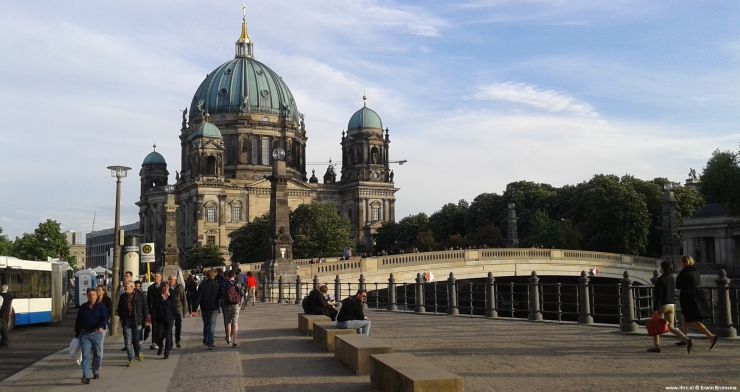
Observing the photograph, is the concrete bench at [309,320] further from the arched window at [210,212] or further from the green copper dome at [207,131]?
the green copper dome at [207,131]

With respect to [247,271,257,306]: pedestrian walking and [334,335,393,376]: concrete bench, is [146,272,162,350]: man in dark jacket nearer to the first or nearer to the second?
[334,335,393,376]: concrete bench

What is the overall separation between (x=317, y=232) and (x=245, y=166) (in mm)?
34742

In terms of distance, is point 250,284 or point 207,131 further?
point 207,131

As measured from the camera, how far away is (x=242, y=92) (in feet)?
404

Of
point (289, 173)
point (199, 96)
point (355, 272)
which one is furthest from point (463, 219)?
point (355, 272)

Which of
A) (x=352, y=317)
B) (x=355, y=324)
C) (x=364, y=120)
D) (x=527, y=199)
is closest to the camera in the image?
(x=355, y=324)

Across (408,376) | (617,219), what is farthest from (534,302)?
(617,219)

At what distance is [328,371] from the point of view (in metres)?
12.6

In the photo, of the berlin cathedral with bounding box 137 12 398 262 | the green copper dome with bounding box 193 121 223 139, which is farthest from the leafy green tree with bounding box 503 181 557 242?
the green copper dome with bounding box 193 121 223 139

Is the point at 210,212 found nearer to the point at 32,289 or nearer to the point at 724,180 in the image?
the point at 724,180

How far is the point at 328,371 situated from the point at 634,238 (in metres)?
67.9

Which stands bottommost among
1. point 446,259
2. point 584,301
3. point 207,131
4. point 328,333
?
point 328,333

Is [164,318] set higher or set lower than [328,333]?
higher

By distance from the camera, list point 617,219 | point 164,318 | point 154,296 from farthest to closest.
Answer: point 617,219 < point 154,296 < point 164,318
